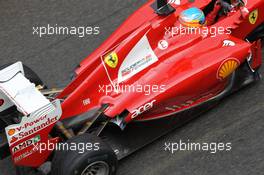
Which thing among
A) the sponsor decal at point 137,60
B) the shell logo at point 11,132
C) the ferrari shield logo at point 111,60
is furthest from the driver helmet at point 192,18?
the shell logo at point 11,132

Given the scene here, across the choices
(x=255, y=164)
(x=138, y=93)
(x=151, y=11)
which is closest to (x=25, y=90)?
(x=138, y=93)

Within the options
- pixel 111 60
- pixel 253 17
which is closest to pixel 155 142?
pixel 111 60

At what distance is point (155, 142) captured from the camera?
5188mm

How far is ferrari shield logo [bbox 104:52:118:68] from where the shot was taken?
16.5 ft

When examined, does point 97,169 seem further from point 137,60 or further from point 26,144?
point 137,60

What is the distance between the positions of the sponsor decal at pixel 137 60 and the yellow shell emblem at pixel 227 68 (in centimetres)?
67

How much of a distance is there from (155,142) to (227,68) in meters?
1.07

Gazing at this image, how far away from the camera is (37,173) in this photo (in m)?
4.96

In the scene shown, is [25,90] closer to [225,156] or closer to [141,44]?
[141,44]

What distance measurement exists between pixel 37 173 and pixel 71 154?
2.48ft

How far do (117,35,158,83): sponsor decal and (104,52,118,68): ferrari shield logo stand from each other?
9 cm

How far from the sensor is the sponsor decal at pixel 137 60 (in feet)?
16.6

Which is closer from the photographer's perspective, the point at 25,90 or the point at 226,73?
the point at 25,90

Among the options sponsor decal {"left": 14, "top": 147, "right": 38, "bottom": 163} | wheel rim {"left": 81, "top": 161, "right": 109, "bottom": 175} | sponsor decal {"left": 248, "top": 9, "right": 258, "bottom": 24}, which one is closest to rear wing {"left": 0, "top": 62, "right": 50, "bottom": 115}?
sponsor decal {"left": 14, "top": 147, "right": 38, "bottom": 163}
